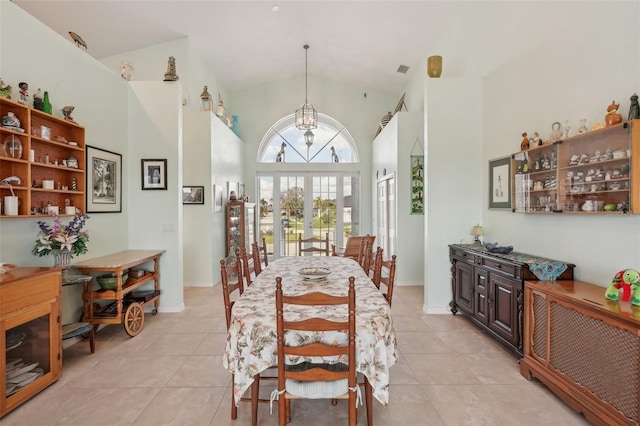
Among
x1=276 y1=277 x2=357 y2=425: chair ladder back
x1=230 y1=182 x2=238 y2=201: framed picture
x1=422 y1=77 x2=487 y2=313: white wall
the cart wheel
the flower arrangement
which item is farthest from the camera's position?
x1=230 y1=182 x2=238 y2=201: framed picture

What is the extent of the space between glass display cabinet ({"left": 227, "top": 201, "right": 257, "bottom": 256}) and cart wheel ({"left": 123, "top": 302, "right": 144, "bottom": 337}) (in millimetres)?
2421

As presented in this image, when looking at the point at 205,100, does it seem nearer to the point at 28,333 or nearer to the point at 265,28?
the point at 265,28

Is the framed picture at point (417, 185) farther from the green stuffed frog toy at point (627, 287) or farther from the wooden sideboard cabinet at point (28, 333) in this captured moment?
the wooden sideboard cabinet at point (28, 333)

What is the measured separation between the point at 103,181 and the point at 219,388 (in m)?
2.76

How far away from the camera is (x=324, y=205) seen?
8.02 metres

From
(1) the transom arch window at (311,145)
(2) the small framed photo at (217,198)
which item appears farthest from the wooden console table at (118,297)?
(1) the transom arch window at (311,145)

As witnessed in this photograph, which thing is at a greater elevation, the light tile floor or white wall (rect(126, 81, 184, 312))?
white wall (rect(126, 81, 184, 312))

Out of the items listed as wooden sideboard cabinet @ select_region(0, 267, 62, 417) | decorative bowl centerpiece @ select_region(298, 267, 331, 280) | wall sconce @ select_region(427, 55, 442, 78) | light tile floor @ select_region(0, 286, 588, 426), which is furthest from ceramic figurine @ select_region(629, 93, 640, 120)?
wooden sideboard cabinet @ select_region(0, 267, 62, 417)

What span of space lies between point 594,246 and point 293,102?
22.0ft

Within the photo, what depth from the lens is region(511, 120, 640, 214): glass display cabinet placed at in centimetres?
215

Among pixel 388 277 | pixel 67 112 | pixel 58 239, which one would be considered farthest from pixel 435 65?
pixel 58 239

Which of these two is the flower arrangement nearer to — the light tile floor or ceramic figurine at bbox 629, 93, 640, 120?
the light tile floor

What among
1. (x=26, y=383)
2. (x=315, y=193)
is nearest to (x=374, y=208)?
(x=315, y=193)

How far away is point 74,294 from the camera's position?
10.8ft
